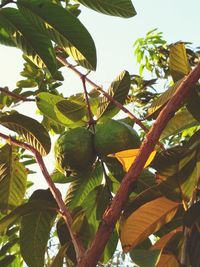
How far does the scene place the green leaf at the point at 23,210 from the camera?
1.16 m

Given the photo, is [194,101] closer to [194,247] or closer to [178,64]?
[178,64]

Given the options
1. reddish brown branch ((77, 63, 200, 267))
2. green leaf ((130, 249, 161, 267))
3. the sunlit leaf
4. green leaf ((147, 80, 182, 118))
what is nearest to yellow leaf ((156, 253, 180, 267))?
green leaf ((130, 249, 161, 267))

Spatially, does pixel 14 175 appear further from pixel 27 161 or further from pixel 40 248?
pixel 27 161

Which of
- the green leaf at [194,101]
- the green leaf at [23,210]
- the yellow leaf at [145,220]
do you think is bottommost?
the yellow leaf at [145,220]

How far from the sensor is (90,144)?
4.85 ft

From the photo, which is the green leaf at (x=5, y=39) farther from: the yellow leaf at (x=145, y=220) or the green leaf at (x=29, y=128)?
the yellow leaf at (x=145, y=220)

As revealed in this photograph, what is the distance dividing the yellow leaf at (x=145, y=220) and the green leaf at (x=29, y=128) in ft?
1.57

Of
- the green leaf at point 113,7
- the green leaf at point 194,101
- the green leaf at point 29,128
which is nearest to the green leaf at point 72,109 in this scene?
the green leaf at point 29,128

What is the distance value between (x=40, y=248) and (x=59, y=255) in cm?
23

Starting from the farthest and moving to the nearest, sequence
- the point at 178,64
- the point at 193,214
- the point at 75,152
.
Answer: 1. the point at 75,152
2. the point at 178,64
3. the point at 193,214

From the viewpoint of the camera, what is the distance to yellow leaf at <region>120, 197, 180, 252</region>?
104 centimetres

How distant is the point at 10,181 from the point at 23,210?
36 cm

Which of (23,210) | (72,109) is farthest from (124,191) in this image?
(72,109)

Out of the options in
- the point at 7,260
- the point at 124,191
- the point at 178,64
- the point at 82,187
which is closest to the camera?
the point at 124,191
